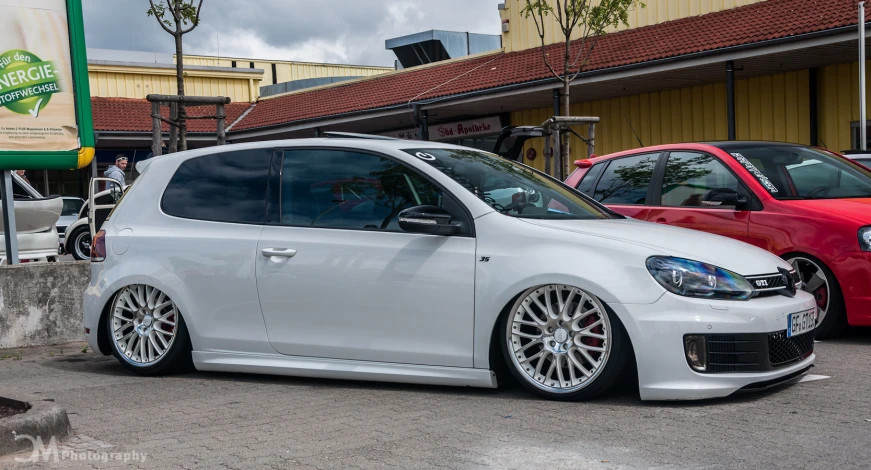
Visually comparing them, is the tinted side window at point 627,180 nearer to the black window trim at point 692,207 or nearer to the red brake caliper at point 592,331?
the black window trim at point 692,207

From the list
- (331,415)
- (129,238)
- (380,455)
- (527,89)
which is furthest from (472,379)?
(527,89)

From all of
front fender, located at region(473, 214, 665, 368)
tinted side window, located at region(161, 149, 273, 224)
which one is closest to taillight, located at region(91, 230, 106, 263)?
tinted side window, located at region(161, 149, 273, 224)

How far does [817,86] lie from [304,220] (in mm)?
17944

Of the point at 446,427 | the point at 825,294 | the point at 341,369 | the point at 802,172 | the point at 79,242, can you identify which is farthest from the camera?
the point at 79,242

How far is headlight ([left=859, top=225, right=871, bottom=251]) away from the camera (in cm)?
685

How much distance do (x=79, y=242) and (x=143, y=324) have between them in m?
11.6

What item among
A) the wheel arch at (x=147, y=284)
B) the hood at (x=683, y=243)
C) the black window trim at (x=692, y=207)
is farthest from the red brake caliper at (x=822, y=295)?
the wheel arch at (x=147, y=284)

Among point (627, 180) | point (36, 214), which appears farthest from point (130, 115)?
point (627, 180)

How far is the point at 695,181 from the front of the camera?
802 cm

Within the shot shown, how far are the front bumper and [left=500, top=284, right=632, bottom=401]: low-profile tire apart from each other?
0.11 m

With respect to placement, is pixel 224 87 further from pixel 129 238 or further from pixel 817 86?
pixel 129 238

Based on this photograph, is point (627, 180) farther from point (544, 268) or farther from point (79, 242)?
point (79, 242)

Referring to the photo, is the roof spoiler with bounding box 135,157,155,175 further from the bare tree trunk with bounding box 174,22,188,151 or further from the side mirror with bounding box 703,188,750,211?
the bare tree trunk with bounding box 174,22,188,151

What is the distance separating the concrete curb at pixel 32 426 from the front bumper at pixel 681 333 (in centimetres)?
275
